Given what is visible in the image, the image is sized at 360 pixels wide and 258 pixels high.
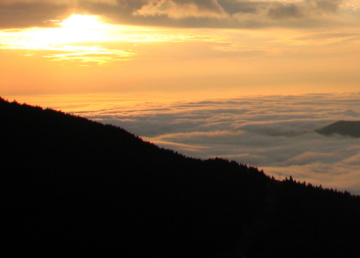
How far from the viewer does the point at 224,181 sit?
27.4 m

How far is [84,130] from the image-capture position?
3203 cm

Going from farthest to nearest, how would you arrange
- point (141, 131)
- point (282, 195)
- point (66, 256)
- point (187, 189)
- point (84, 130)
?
point (141, 131)
point (84, 130)
point (282, 195)
point (187, 189)
point (66, 256)

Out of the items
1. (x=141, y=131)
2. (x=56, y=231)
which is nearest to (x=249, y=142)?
(x=141, y=131)

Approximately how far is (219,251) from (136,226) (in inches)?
183

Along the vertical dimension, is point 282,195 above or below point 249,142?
above

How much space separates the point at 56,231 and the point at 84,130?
48.1 ft

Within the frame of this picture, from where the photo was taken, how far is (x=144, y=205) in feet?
72.3

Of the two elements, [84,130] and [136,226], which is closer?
[136,226]

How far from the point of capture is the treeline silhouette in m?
18.8

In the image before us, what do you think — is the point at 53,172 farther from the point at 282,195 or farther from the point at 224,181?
the point at 282,195

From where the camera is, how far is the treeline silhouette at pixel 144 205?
18.8m

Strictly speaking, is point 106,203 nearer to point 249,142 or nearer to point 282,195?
point 282,195

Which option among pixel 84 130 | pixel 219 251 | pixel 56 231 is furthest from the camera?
pixel 84 130

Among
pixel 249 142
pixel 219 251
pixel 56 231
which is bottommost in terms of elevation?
pixel 249 142
